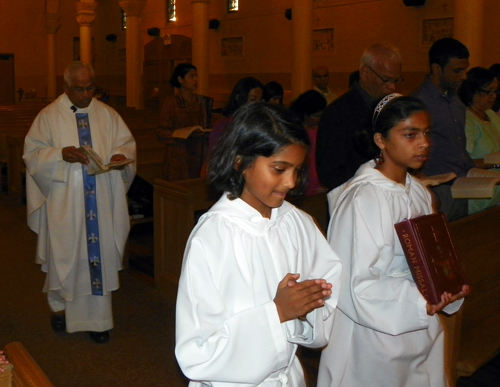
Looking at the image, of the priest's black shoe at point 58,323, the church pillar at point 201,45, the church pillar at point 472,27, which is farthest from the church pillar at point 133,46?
the priest's black shoe at point 58,323

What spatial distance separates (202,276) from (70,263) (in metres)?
2.82

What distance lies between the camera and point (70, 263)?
4.45 m

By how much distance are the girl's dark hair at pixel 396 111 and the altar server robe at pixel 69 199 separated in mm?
2443

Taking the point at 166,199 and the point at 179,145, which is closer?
the point at 166,199

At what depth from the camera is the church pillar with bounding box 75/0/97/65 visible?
20.0m

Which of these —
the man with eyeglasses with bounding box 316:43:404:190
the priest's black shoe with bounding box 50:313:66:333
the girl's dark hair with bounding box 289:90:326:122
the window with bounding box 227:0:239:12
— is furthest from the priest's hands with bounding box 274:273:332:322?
the window with bounding box 227:0:239:12

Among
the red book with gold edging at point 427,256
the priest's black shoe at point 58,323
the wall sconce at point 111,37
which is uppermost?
the wall sconce at point 111,37

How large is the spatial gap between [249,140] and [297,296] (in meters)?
0.48

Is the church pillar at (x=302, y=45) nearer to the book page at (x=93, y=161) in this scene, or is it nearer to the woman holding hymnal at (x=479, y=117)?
the woman holding hymnal at (x=479, y=117)

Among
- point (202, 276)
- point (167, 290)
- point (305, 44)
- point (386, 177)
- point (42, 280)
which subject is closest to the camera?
point (202, 276)

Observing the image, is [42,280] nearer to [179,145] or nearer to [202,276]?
[179,145]

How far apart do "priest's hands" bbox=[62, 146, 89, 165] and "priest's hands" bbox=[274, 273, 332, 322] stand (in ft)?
8.90

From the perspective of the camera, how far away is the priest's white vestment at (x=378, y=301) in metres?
2.41

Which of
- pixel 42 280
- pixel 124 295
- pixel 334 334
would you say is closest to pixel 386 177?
pixel 334 334
